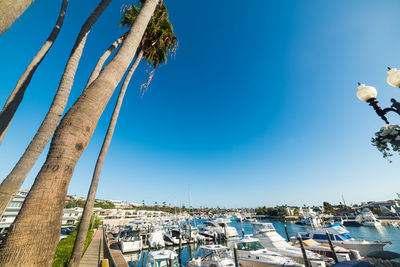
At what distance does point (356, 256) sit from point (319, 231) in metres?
6.93

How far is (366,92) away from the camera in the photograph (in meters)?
4.33

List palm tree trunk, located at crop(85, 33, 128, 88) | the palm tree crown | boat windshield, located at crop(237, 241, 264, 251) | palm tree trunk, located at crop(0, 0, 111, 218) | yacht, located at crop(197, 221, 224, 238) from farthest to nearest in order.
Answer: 1. yacht, located at crop(197, 221, 224, 238)
2. boat windshield, located at crop(237, 241, 264, 251)
3. the palm tree crown
4. palm tree trunk, located at crop(85, 33, 128, 88)
5. palm tree trunk, located at crop(0, 0, 111, 218)

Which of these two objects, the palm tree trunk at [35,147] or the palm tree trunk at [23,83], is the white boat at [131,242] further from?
the palm tree trunk at [35,147]

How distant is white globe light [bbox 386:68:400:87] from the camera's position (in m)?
3.90

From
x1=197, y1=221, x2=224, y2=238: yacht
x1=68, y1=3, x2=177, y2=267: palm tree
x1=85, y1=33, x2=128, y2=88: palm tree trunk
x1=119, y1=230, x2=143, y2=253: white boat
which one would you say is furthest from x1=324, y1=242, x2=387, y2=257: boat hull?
x1=119, y1=230, x2=143, y2=253: white boat

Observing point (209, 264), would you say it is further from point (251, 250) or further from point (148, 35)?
point (148, 35)

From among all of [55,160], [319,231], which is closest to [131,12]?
[55,160]

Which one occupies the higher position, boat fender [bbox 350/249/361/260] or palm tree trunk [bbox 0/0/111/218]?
palm tree trunk [bbox 0/0/111/218]

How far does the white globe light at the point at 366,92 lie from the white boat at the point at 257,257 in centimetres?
1056

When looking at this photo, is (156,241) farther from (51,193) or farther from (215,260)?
(51,193)

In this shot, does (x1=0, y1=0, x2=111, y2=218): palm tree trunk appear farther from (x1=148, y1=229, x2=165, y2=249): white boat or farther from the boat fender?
(x1=148, y1=229, x2=165, y2=249): white boat

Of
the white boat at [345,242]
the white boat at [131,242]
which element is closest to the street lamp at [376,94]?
the white boat at [345,242]

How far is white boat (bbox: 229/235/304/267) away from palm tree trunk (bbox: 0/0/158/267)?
522 inches

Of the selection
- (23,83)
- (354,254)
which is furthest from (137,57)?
(354,254)
